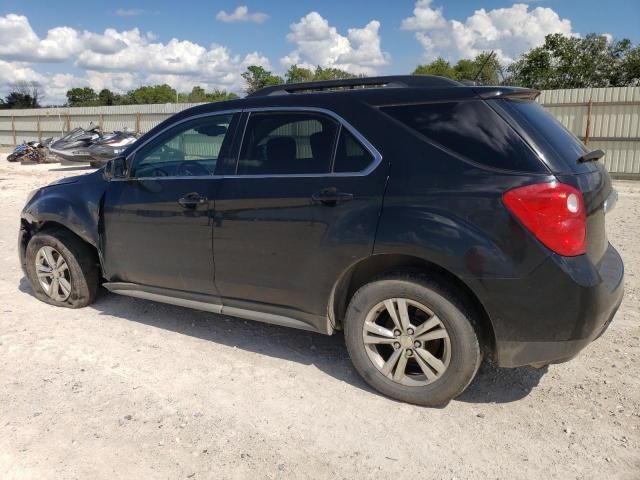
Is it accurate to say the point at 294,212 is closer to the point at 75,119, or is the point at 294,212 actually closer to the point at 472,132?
the point at 472,132

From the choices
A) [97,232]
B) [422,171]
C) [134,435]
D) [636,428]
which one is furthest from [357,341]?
[97,232]

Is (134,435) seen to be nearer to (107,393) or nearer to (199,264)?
(107,393)

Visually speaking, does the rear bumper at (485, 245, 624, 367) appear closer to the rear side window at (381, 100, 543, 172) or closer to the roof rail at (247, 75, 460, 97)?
the rear side window at (381, 100, 543, 172)

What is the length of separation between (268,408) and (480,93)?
2247 millimetres

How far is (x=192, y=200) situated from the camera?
391cm

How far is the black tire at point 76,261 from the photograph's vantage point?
4816mm

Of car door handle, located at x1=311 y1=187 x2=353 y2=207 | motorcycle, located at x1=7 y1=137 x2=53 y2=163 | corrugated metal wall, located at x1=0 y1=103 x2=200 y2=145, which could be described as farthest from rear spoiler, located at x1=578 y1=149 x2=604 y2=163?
motorcycle, located at x1=7 y1=137 x2=53 y2=163

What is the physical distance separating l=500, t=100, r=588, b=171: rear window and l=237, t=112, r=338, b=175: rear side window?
109 cm

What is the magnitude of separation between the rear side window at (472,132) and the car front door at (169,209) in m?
1.43

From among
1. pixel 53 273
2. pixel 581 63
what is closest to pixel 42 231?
pixel 53 273

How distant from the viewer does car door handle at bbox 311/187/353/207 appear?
3277 millimetres

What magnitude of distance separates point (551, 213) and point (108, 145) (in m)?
17.3

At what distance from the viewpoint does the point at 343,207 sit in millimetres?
3281

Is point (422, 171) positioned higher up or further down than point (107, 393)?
higher up
